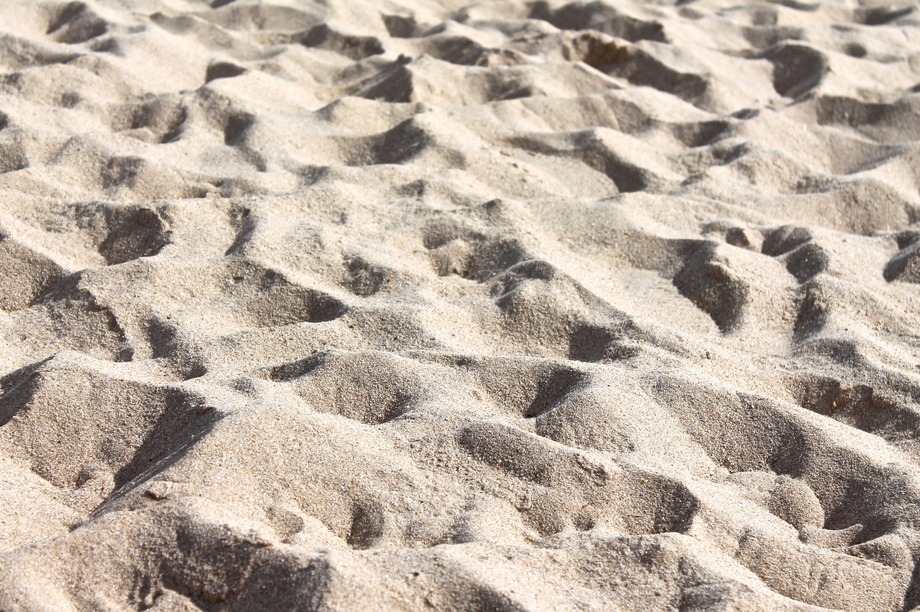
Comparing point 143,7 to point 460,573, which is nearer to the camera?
point 460,573

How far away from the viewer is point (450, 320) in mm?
2066

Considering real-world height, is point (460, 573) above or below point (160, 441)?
above

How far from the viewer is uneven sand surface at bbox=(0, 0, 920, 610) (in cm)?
142

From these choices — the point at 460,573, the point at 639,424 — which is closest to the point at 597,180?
the point at 639,424

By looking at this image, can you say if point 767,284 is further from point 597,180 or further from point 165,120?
point 165,120

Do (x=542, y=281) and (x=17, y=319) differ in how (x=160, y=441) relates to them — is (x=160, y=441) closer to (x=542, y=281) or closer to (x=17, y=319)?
(x=17, y=319)

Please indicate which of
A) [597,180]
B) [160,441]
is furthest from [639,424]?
[597,180]

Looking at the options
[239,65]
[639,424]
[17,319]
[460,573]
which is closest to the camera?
[460,573]

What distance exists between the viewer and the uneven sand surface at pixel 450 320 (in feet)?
4.66

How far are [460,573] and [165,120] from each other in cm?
196

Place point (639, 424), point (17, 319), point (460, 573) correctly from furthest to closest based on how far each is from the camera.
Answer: point (17, 319) → point (639, 424) → point (460, 573)

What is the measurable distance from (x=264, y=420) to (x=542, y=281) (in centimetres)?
75

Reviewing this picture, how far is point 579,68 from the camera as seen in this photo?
11.1 ft

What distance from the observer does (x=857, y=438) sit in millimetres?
1777
